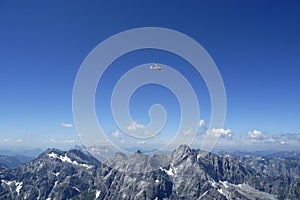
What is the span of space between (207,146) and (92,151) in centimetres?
739

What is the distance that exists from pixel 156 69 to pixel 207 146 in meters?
6.68

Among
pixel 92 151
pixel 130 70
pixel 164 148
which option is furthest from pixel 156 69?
pixel 92 151

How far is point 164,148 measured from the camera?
55.7ft

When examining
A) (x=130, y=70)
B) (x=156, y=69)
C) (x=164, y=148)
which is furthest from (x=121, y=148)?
(x=156, y=69)

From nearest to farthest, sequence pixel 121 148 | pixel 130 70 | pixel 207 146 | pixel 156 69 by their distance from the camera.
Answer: pixel 207 146 → pixel 121 148 → pixel 130 70 → pixel 156 69

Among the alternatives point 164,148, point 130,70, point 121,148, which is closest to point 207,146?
point 164,148

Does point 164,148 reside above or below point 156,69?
below

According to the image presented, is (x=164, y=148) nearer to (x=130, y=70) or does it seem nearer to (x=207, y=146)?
(x=207, y=146)

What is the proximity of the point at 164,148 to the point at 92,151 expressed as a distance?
476cm

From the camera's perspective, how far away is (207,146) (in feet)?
50.8

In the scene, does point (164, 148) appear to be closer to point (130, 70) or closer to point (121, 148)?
point (121, 148)

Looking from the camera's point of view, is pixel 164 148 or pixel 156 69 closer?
pixel 164 148

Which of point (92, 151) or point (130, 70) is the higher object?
point (130, 70)

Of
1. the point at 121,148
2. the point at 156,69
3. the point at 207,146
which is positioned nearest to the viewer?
the point at 207,146
